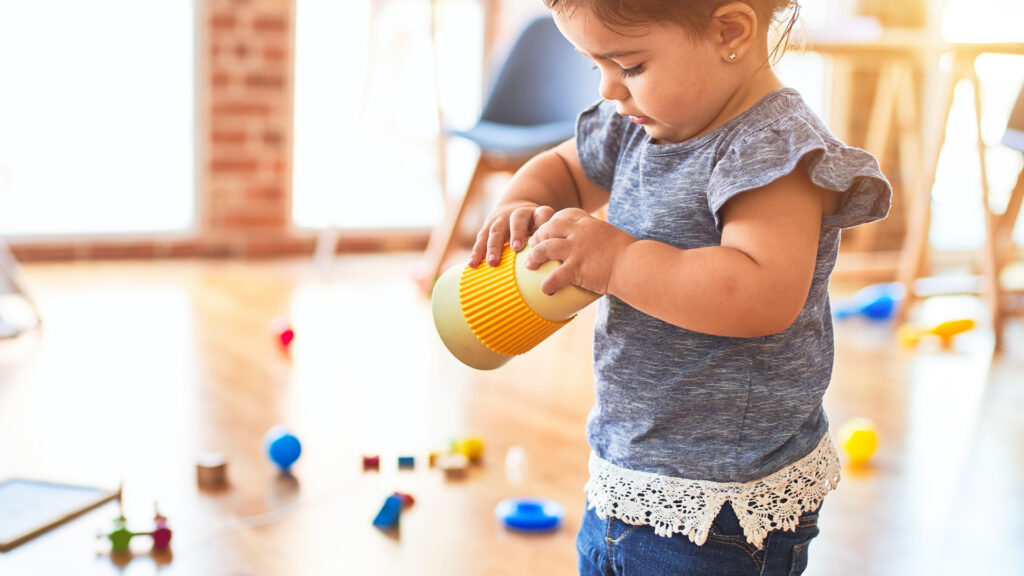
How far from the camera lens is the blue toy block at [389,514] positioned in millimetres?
1265

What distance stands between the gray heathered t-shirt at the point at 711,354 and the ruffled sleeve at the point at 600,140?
0.04m

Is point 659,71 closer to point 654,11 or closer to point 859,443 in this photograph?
point 654,11

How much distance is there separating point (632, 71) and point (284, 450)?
914 mm

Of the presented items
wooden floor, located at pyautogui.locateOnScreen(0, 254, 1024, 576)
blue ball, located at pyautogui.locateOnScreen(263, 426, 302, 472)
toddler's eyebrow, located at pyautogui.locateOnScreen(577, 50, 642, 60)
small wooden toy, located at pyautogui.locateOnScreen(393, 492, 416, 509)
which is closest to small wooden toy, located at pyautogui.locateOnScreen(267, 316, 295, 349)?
wooden floor, located at pyautogui.locateOnScreen(0, 254, 1024, 576)

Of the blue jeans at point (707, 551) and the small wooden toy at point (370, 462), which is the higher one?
the blue jeans at point (707, 551)

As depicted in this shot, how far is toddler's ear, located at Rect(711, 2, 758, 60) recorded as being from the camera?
67 cm

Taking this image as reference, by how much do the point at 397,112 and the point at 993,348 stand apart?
2240 millimetres

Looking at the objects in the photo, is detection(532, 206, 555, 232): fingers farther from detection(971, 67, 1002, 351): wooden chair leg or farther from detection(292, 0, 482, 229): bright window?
detection(292, 0, 482, 229): bright window

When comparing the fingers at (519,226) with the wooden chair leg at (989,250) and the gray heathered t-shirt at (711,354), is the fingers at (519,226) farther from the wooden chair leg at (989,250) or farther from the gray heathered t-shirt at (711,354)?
the wooden chair leg at (989,250)

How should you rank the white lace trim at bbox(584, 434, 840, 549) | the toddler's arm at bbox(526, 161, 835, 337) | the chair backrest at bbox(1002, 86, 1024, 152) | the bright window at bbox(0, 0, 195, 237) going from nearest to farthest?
1. the toddler's arm at bbox(526, 161, 835, 337)
2. the white lace trim at bbox(584, 434, 840, 549)
3. the chair backrest at bbox(1002, 86, 1024, 152)
4. the bright window at bbox(0, 0, 195, 237)

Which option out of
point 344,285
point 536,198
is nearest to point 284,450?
point 536,198

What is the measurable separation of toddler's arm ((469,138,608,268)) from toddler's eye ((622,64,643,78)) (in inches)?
4.7

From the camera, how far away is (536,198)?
85 cm

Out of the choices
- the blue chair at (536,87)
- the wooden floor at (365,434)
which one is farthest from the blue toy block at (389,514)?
the blue chair at (536,87)
